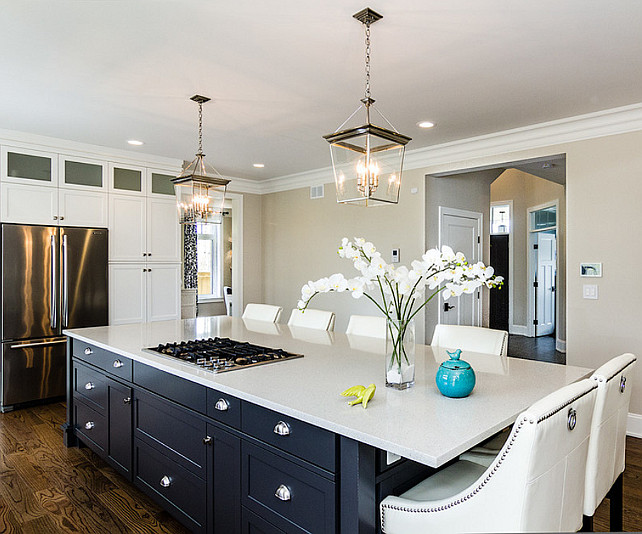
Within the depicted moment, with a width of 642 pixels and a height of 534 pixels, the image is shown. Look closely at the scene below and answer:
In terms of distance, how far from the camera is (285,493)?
5.41 ft

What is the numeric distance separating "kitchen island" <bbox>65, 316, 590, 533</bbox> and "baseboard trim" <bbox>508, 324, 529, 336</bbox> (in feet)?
21.2

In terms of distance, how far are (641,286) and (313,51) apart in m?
3.08

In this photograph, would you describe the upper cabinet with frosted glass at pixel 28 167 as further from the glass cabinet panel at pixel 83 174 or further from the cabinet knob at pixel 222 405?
the cabinet knob at pixel 222 405

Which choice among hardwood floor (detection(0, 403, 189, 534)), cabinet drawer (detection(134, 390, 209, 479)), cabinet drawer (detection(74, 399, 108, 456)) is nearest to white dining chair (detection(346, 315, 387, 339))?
cabinet drawer (detection(134, 390, 209, 479))

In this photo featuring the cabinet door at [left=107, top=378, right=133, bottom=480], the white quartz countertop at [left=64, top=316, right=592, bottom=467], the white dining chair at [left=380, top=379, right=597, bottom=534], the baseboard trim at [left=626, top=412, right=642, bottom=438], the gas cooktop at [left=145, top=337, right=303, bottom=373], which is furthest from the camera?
the baseboard trim at [left=626, top=412, right=642, bottom=438]

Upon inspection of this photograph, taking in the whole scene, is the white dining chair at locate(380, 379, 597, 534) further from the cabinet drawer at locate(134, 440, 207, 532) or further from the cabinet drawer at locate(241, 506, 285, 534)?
the cabinet drawer at locate(134, 440, 207, 532)

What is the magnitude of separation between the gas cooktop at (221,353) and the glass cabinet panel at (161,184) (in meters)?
3.07

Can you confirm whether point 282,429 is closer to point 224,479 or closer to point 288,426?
point 288,426

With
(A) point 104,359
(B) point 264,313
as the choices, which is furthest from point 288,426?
(B) point 264,313

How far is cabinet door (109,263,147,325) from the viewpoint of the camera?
5.00 metres

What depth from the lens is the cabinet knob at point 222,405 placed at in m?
1.92

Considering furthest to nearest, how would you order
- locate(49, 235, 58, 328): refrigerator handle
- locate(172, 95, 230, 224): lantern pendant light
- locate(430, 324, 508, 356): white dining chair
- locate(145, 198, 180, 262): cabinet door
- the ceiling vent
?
the ceiling vent < locate(145, 198, 180, 262): cabinet door < locate(49, 235, 58, 328): refrigerator handle < locate(172, 95, 230, 224): lantern pendant light < locate(430, 324, 508, 356): white dining chair

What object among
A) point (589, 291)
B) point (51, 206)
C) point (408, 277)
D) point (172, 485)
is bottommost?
point (172, 485)

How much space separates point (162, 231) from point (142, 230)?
24 centimetres
